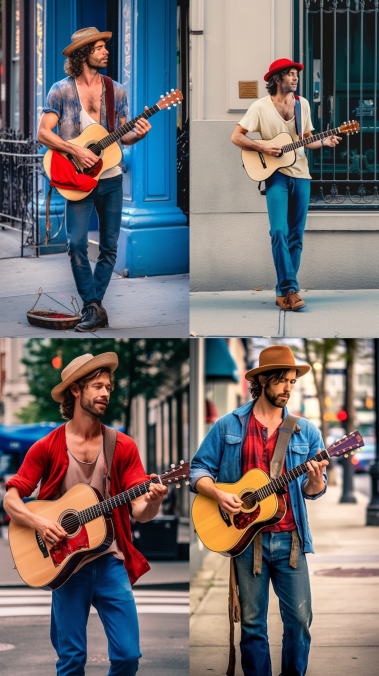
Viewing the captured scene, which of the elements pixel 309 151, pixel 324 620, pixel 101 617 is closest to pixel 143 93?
pixel 309 151

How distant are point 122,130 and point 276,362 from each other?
2263 millimetres

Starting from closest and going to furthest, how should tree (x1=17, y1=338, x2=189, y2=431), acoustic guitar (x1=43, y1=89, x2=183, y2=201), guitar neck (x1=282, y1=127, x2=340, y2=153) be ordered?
1. acoustic guitar (x1=43, y1=89, x2=183, y2=201)
2. guitar neck (x1=282, y1=127, x2=340, y2=153)
3. tree (x1=17, y1=338, x2=189, y2=431)

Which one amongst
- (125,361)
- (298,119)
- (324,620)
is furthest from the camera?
(125,361)

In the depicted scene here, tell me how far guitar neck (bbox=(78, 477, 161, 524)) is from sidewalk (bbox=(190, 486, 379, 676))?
6.18 ft

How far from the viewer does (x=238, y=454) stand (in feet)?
16.0

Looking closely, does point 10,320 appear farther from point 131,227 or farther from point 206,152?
point 206,152

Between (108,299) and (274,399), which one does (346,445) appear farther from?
(108,299)

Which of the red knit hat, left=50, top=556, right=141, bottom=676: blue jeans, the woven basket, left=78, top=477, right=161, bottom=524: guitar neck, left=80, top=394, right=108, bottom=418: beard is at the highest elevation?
the red knit hat

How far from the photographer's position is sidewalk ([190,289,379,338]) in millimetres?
6949

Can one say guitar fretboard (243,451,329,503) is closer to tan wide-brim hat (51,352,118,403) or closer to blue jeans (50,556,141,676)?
blue jeans (50,556,141,676)

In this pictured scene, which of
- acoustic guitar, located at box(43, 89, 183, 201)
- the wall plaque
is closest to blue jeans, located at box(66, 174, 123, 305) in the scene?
acoustic guitar, located at box(43, 89, 183, 201)

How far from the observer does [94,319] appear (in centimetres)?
680

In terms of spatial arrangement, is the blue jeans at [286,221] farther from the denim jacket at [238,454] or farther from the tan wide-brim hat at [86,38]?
the denim jacket at [238,454]

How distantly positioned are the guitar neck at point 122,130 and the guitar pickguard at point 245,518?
290 centimetres
